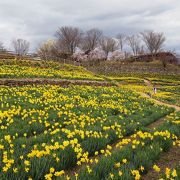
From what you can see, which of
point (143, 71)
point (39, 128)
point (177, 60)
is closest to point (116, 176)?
point (39, 128)

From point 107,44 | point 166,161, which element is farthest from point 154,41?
point 166,161

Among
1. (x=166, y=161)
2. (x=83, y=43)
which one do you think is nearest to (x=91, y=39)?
(x=83, y=43)

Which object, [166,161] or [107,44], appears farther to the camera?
[107,44]

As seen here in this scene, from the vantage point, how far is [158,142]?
270 inches

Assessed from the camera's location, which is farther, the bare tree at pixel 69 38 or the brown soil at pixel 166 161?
the bare tree at pixel 69 38

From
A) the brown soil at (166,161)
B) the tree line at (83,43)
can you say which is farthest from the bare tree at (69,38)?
the brown soil at (166,161)

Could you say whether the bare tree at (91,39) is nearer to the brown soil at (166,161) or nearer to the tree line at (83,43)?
the tree line at (83,43)

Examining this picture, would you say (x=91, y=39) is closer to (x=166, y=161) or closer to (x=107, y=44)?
(x=107, y=44)

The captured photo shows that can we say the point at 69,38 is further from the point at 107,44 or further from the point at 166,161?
the point at 166,161

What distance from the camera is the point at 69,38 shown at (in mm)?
92375

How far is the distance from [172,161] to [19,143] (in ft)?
12.2

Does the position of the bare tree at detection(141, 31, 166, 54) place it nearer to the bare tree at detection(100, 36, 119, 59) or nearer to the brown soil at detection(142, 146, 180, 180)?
the bare tree at detection(100, 36, 119, 59)

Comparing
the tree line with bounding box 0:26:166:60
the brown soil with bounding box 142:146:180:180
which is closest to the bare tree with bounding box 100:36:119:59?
the tree line with bounding box 0:26:166:60

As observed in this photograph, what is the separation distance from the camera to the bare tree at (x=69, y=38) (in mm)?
92438
